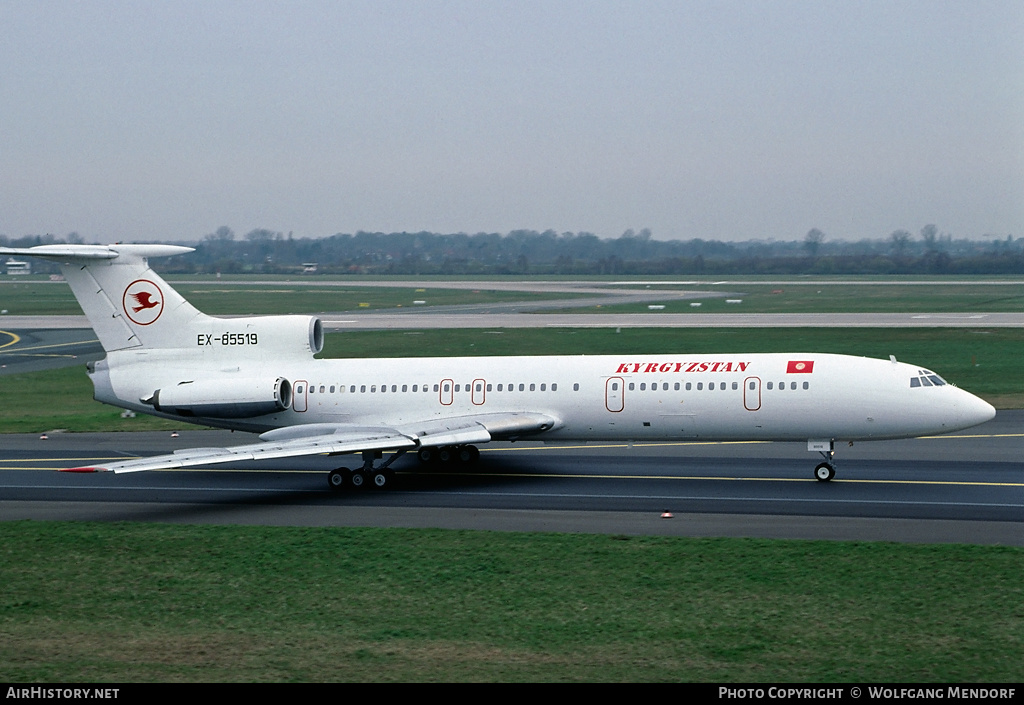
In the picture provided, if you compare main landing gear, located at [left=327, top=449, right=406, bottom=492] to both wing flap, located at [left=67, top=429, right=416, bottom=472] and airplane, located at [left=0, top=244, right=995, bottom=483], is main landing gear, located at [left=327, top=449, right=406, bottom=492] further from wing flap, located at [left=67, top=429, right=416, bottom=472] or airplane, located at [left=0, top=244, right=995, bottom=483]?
wing flap, located at [left=67, top=429, right=416, bottom=472]

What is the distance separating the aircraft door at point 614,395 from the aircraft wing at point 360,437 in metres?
1.77

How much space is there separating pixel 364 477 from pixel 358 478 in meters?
0.17

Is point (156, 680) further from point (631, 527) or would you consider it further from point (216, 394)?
point (216, 394)

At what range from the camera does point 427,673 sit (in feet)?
53.7

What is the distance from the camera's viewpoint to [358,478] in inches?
1275

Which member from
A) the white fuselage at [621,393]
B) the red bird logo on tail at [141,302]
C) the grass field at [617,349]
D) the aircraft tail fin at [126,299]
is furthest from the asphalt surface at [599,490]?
the grass field at [617,349]

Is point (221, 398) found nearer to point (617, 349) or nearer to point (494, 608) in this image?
point (494, 608)

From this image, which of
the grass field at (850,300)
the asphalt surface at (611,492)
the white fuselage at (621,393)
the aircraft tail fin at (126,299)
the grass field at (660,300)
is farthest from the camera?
the grass field at (660,300)

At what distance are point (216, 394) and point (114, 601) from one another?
47.7ft

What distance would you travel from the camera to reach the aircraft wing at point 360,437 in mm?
29703

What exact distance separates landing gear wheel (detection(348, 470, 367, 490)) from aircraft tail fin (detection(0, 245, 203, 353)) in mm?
7647

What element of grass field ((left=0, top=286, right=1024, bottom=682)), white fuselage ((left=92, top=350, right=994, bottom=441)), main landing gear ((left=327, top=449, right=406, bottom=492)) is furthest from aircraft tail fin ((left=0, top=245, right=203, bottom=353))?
grass field ((left=0, top=286, right=1024, bottom=682))

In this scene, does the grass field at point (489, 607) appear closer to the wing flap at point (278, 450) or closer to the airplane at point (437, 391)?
the wing flap at point (278, 450)

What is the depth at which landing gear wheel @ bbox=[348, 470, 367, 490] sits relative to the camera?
32.3 m
